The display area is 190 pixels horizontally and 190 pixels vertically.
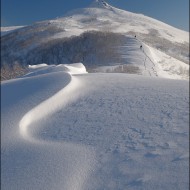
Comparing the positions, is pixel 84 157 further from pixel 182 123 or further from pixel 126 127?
pixel 182 123

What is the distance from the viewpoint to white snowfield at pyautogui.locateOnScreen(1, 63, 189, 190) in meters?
3.25

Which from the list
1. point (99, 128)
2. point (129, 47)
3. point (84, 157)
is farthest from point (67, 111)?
point (129, 47)

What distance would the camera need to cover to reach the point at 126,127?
4176mm

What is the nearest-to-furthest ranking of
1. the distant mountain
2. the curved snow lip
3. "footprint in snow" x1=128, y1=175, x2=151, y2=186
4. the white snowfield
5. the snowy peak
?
"footprint in snow" x1=128, y1=175, x2=151, y2=186, the white snowfield, the curved snow lip, the distant mountain, the snowy peak

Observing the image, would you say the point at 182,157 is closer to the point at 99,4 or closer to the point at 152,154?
the point at 152,154

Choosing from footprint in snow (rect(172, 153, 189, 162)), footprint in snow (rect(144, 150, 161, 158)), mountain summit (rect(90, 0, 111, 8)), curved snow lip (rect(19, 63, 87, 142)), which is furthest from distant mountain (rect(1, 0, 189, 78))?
mountain summit (rect(90, 0, 111, 8))

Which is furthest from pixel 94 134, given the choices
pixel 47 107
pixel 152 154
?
pixel 47 107

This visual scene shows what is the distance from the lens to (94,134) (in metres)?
4.11

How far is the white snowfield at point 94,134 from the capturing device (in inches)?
128

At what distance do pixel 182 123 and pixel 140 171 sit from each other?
3.67 ft

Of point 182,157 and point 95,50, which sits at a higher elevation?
point 182,157

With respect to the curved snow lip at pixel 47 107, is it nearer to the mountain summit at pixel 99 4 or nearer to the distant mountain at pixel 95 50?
the distant mountain at pixel 95 50

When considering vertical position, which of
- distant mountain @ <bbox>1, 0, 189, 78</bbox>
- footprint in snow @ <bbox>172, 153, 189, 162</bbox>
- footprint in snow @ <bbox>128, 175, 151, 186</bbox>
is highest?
footprint in snow @ <bbox>172, 153, 189, 162</bbox>

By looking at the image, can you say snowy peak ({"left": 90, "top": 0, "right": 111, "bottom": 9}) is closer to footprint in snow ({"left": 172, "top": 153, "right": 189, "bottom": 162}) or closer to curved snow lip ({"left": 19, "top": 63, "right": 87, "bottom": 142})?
curved snow lip ({"left": 19, "top": 63, "right": 87, "bottom": 142})
